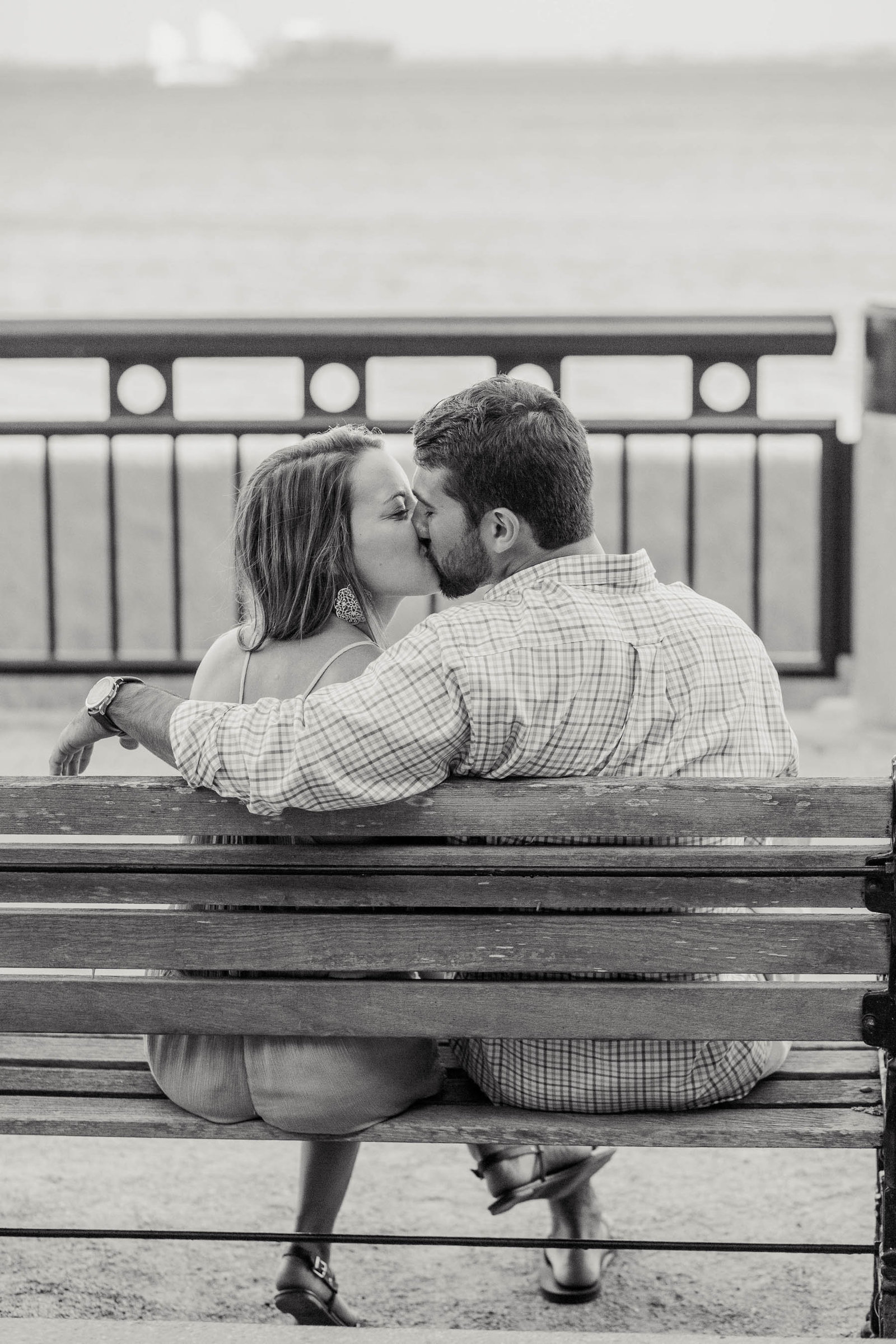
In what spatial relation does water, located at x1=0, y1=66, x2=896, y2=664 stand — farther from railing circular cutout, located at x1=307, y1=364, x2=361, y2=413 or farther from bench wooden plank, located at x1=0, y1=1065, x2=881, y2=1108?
bench wooden plank, located at x1=0, y1=1065, x2=881, y2=1108

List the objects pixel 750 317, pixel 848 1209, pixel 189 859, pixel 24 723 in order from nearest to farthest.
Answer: pixel 189 859 → pixel 848 1209 → pixel 750 317 → pixel 24 723

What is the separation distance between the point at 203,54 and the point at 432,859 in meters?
124

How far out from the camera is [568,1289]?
2.81 meters

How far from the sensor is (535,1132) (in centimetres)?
226

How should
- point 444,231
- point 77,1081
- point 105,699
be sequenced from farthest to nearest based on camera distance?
point 444,231 < point 77,1081 < point 105,699

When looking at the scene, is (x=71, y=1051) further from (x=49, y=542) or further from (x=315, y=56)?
(x=315, y=56)

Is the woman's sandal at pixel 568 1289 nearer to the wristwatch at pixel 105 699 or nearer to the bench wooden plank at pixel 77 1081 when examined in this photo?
the bench wooden plank at pixel 77 1081

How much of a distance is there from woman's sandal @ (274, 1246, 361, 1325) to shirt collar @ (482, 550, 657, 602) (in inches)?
44.3

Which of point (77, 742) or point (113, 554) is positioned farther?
point (113, 554)

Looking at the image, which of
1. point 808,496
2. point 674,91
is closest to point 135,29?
point 674,91

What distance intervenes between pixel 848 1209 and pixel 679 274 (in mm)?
54576

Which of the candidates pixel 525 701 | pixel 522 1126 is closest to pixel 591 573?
pixel 525 701

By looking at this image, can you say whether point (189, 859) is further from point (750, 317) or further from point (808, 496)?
point (808, 496)

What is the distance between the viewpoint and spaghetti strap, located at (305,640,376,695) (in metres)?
2.51
